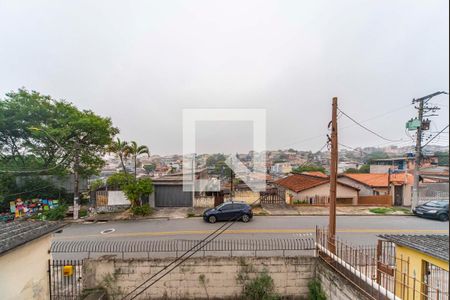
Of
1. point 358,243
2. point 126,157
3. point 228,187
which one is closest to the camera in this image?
point 358,243

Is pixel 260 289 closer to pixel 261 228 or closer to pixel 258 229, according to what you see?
pixel 258 229

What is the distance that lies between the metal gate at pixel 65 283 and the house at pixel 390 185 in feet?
71.4

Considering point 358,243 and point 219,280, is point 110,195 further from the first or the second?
point 358,243

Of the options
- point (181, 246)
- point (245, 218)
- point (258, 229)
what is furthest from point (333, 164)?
point (245, 218)

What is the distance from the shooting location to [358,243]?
9.34m

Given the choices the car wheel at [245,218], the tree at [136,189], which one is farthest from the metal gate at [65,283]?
the car wheel at [245,218]

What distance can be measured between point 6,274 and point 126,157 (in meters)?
12.0

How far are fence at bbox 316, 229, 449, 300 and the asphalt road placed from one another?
152 inches

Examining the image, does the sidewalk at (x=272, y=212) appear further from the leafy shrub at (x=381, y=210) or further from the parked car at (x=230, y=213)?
the parked car at (x=230, y=213)

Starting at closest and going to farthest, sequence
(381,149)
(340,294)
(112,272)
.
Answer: (340,294) → (112,272) → (381,149)

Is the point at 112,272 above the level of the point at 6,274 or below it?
below

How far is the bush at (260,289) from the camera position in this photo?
694 centimetres

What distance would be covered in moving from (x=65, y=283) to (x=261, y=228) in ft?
28.4

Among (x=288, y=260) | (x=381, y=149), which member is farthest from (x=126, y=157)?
(x=381, y=149)
